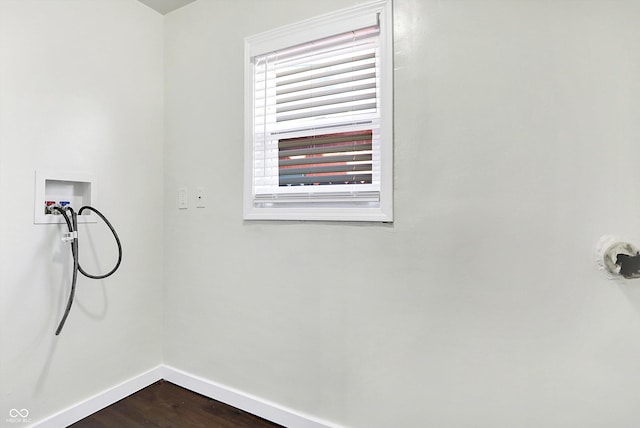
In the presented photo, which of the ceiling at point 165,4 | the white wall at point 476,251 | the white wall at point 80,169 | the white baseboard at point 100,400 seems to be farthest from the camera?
the ceiling at point 165,4

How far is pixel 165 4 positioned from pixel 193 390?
93.0 inches

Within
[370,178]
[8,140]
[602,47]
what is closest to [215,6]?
[8,140]

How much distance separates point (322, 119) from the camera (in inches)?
60.7

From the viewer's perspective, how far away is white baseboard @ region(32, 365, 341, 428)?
1.54 metres

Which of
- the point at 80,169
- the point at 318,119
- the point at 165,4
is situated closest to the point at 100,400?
the point at 80,169

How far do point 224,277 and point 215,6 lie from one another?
5.20 feet

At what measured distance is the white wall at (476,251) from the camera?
1081 millimetres

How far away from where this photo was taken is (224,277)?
5.90 feet

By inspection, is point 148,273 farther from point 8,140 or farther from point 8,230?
point 8,140

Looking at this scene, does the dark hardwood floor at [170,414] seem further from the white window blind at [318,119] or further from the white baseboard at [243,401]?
the white window blind at [318,119]

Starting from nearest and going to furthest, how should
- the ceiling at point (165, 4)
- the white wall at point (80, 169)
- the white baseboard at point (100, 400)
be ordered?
the white wall at point (80, 169)
the white baseboard at point (100, 400)
the ceiling at point (165, 4)

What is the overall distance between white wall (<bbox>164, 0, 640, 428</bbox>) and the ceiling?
484 millimetres

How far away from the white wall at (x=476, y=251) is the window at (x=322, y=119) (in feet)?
0.25

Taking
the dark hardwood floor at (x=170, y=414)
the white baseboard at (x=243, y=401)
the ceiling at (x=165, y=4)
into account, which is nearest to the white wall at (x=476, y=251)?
the white baseboard at (x=243, y=401)
